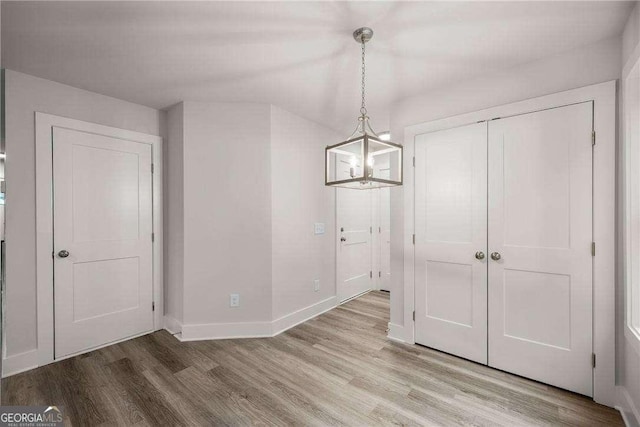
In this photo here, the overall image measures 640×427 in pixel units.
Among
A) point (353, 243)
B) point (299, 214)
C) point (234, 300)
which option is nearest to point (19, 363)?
point (234, 300)

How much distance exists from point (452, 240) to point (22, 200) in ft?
12.1

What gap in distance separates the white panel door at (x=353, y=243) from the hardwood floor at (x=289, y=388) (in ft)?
4.63

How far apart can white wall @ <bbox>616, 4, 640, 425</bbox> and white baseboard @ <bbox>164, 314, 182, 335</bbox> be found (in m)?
3.63

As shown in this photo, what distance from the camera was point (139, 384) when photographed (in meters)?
2.25

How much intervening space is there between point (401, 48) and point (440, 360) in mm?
2596

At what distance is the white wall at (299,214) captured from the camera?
Answer: 3246 mm

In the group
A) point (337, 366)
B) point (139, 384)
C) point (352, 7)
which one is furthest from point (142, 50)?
point (337, 366)

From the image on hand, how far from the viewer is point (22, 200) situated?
2.44 meters

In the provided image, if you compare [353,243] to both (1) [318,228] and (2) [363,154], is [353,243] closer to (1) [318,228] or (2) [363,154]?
(1) [318,228]

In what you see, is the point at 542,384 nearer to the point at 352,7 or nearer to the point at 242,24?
the point at 352,7

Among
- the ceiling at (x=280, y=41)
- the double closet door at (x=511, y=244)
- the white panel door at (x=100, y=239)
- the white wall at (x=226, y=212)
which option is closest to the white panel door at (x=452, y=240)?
the double closet door at (x=511, y=244)

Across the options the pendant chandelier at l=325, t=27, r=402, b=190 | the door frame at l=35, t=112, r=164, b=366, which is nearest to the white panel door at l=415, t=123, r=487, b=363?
the pendant chandelier at l=325, t=27, r=402, b=190

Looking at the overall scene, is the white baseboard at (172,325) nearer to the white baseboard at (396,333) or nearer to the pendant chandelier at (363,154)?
the white baseboard at (396,333)

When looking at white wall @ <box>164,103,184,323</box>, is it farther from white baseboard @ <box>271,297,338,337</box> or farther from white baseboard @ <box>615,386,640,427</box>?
white baseboard @ <box>615,386,640,427</box>
